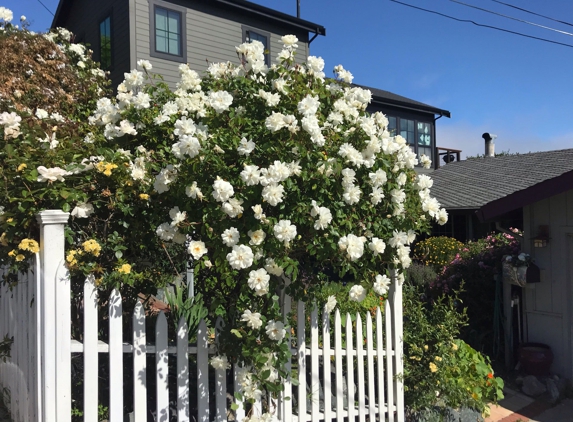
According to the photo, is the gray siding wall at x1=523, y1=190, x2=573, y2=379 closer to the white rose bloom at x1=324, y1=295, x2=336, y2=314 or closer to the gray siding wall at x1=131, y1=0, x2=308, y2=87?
the white rose bloom at x1=324, y1=295, x2=336, y2=314

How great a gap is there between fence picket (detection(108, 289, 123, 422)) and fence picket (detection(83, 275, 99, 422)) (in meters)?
0.08

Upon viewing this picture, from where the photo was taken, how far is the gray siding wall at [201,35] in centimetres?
967

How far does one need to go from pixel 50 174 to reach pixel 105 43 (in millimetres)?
9185

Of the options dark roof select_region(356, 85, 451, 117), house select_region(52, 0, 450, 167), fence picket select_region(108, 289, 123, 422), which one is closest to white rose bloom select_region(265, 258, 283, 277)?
fence picket select_region(108, 289, 123, 422)

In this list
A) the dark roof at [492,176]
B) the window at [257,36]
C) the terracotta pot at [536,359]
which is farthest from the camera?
the dark roof at [492,176]

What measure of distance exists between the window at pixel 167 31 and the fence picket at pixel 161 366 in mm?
8448

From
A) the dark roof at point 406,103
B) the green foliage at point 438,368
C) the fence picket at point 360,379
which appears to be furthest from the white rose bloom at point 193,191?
the dark roof at point 406,103

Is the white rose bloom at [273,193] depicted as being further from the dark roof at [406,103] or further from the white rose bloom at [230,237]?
the dark roof at [406,103]

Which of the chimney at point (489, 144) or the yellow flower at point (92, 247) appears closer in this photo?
the yellow flower at point (92, 247)

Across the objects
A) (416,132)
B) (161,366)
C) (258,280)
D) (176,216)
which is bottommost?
(161,366)

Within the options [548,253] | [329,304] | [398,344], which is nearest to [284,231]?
[329,304]

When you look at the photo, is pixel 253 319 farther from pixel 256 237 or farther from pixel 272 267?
pixel 256 237

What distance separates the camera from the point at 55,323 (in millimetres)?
2572

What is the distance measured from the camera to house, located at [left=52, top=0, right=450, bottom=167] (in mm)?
9727
